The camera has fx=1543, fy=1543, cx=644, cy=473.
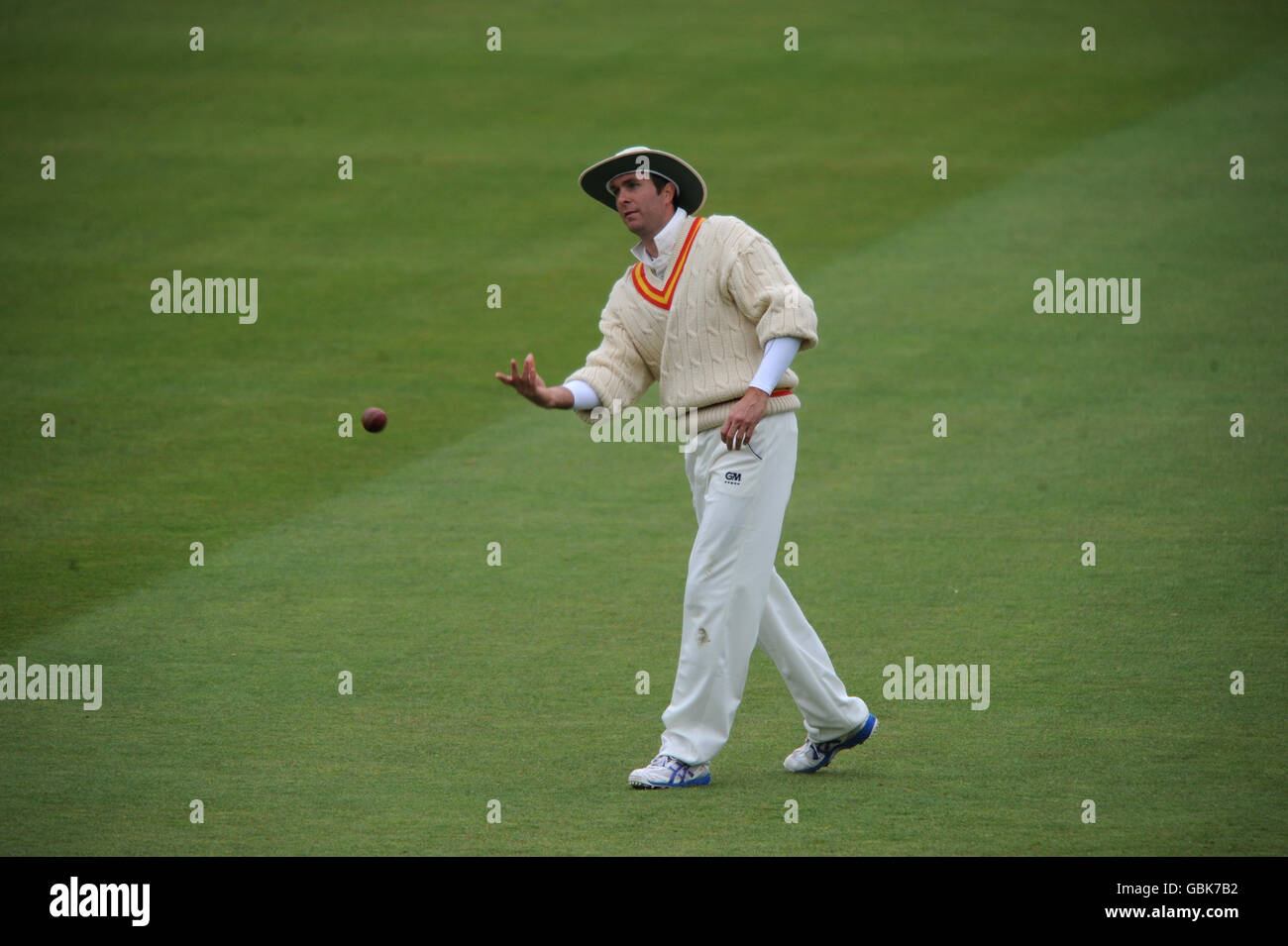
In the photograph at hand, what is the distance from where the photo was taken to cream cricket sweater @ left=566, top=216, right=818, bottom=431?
5953 millimetres

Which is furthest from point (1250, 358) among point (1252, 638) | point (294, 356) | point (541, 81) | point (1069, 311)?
point (541, 81)

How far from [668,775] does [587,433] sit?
6.02m

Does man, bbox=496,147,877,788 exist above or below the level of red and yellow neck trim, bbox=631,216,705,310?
below

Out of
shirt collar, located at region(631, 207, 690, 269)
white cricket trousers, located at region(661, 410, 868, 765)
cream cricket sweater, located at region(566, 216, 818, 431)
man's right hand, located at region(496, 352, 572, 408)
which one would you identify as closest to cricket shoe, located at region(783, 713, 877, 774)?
white cricket trousers, located at region(661, 410, 868, 765)

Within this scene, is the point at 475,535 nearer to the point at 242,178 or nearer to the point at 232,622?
the point at 232,622

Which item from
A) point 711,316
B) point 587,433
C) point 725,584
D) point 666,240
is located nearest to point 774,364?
point 711,316

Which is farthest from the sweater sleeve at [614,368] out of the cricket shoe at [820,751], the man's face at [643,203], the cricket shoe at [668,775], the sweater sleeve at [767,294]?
the cricket shoe at [820,751]

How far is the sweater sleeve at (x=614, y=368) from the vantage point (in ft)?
20.5

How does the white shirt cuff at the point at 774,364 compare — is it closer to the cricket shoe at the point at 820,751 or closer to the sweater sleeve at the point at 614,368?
the sweater sleeve at the point at 614,368

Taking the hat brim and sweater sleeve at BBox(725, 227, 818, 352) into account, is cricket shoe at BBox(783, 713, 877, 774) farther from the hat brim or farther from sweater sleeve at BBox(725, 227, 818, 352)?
the hat brim

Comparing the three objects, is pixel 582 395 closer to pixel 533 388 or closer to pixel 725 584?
pixel 533 388

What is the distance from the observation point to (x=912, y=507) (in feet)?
33.1

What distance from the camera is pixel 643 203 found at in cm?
614

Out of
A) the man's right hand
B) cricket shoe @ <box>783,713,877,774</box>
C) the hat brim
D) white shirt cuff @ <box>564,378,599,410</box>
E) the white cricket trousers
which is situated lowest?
cricket shoe @ <box>783,713,877,774</box>
